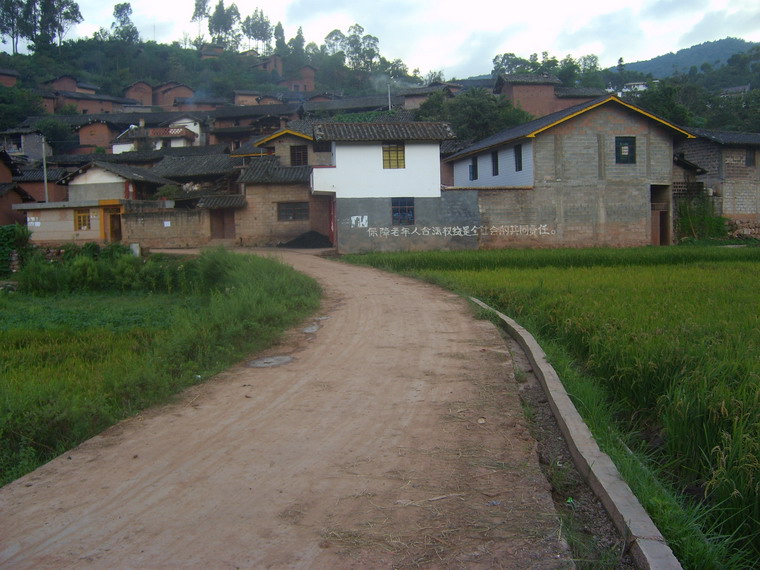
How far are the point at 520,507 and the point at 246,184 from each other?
30977 millimetres

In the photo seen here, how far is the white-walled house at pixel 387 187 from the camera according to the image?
89.1ft

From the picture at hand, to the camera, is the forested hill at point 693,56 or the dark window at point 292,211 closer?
the dark window at point 292,211

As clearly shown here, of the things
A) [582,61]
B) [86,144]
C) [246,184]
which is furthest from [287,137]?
[582,61]

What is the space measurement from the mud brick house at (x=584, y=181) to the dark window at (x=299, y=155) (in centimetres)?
1169

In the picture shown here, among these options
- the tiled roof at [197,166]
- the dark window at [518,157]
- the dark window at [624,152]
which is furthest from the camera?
the tiled roof at [197,166]

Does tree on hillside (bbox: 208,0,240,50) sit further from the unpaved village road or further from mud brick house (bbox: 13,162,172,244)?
the unpaved village road

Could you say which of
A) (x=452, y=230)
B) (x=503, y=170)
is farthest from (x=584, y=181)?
(x=452, y=230)

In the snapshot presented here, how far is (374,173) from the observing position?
89.8 feet

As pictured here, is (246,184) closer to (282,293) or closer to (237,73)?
(282,293)

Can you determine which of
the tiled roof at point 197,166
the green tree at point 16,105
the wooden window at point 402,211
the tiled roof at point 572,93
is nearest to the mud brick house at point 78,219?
the tiled roof at point 197,166

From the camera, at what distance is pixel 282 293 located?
13.8 metres

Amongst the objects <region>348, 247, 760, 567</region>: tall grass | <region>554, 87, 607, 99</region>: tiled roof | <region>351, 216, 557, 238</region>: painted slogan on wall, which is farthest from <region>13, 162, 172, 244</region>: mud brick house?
<region>554, 87, 607, 99</region>: tiled roof

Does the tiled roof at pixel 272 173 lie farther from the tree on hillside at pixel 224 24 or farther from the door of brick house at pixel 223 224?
the tree on hillside at pixel 224 24

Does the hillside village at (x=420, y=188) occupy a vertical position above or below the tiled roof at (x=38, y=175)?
below
